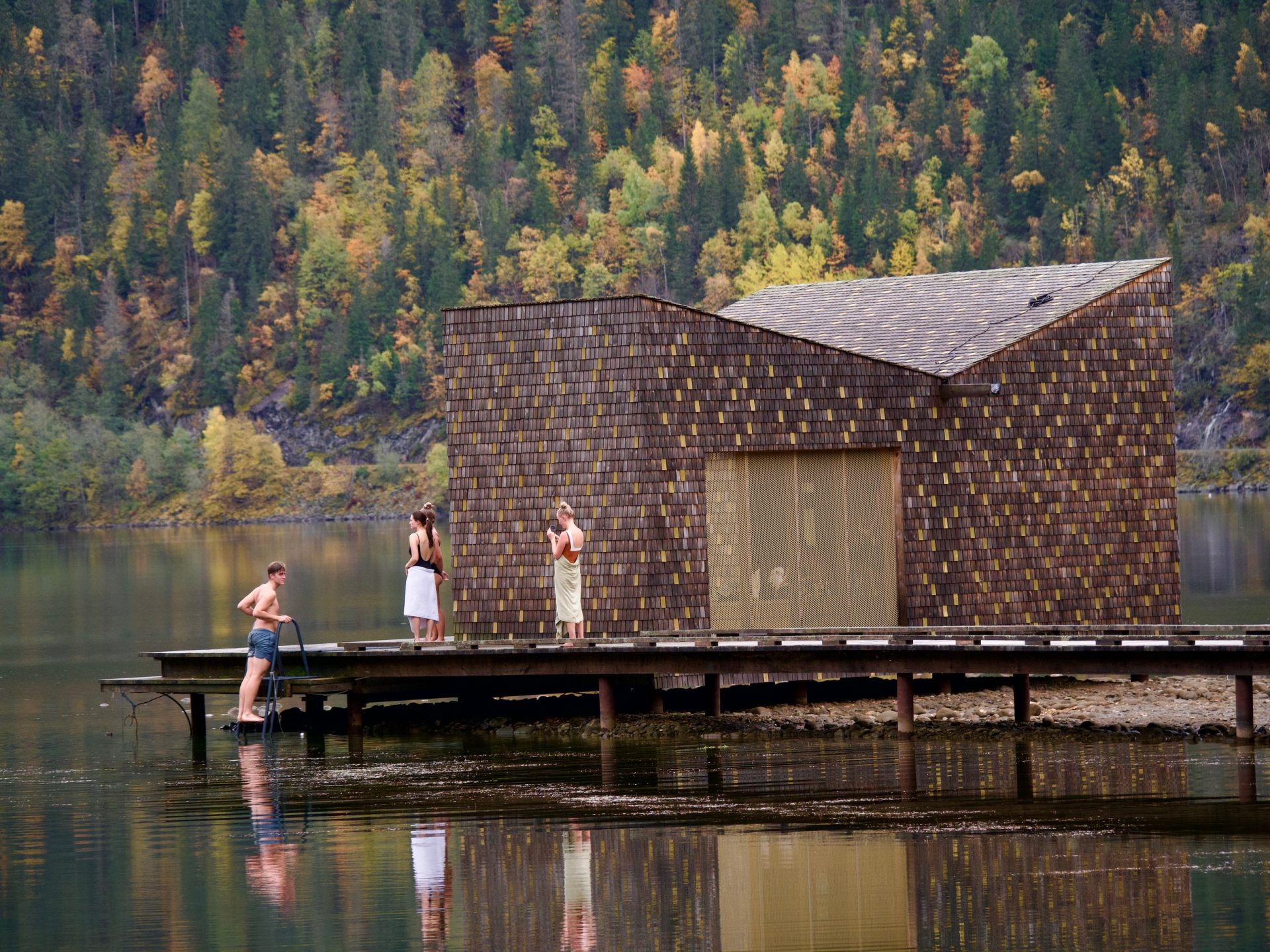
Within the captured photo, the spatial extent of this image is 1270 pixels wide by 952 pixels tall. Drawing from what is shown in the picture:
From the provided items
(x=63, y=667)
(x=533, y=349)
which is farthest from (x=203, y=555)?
(x=533, y=349)

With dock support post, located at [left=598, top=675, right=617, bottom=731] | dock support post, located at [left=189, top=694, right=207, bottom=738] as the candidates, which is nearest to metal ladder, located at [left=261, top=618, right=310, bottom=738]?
dock support post, located at [left=189, top=694, right=207, bottom=738]

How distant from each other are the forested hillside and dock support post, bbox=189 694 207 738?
3542 inches

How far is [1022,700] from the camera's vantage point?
21000 mm

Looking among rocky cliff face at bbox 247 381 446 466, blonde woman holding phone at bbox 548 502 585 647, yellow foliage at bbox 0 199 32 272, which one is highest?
yellow foliage at bbox 0 199 32 272

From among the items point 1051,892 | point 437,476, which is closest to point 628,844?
point 1051,892

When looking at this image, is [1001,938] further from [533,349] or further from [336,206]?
[336,206]

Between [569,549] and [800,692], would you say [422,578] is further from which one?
[800,692]

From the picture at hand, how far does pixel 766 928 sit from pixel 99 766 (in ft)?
32.9

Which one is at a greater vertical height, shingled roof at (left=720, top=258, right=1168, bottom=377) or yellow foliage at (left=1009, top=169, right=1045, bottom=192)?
yellow foliage at (left=1009, top=169, right=1045, bottom=192)

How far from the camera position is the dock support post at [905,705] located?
19.8 m

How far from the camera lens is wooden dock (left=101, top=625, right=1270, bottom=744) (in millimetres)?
18500

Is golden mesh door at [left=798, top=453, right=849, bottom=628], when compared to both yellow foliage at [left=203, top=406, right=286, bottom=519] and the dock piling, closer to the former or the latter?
the dock piling

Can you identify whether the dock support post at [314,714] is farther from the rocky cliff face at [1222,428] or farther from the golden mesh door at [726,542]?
the rocky cliff face at [1222,428]

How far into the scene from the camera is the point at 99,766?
2031cm
